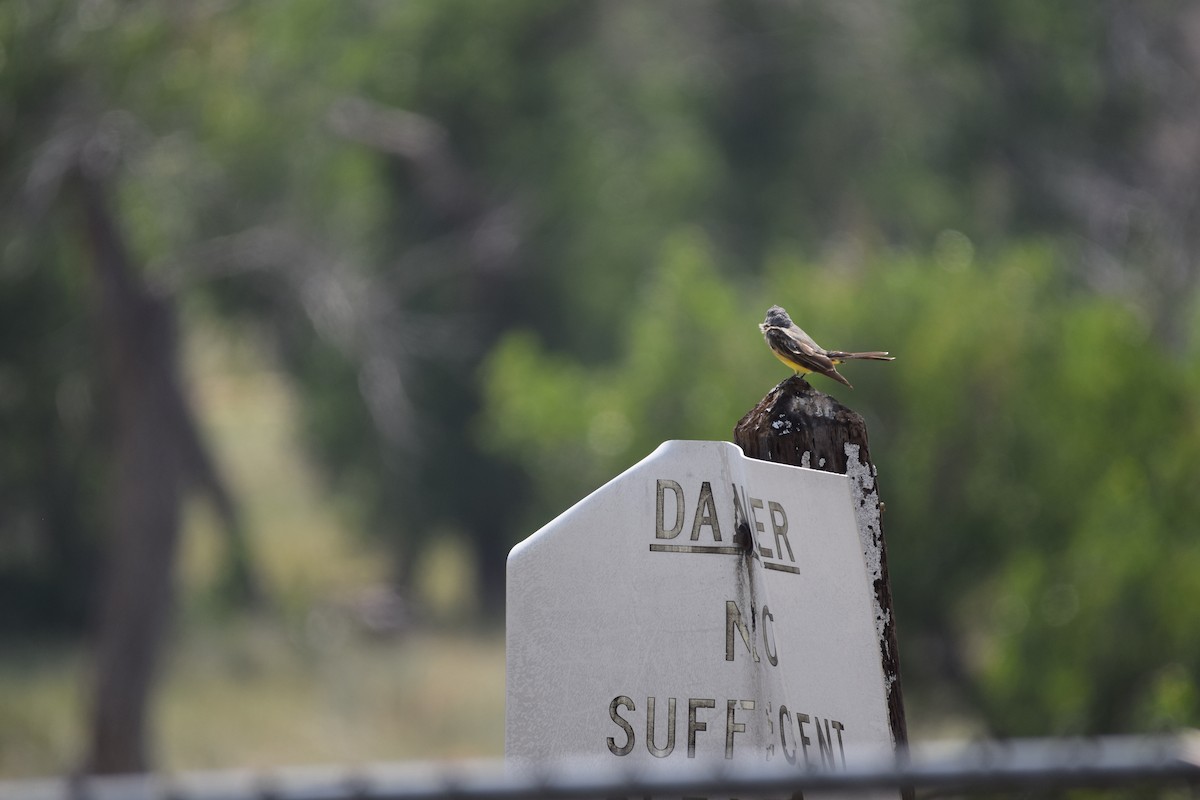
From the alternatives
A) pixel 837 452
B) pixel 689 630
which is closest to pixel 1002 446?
pixel 837 452

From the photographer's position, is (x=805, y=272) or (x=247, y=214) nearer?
(x=247, y=214)

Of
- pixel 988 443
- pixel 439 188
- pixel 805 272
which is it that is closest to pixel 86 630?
pixel 439 188

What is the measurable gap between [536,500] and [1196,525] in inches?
521

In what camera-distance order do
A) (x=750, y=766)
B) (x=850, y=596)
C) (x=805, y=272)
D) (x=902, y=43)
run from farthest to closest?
(x=902, y=43) < (x=805, y=272) < (x=850, y=596) < (x=750, y=766)

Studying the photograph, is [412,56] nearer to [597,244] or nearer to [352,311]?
[597,244]

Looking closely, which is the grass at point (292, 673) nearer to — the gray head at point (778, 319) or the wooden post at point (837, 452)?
the gray head at point (778, 319)

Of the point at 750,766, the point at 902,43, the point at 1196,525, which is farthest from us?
the point at 902,43

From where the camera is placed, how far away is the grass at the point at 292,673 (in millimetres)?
15484

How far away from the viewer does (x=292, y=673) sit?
18.9 m

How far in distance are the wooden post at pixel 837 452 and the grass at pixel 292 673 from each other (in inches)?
464

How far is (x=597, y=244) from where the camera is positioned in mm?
23359

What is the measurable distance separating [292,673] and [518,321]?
725 cm

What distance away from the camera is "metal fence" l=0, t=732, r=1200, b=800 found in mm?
1206

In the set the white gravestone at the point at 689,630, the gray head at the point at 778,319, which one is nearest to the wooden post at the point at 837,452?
the white gravestone at the point at 689,630
